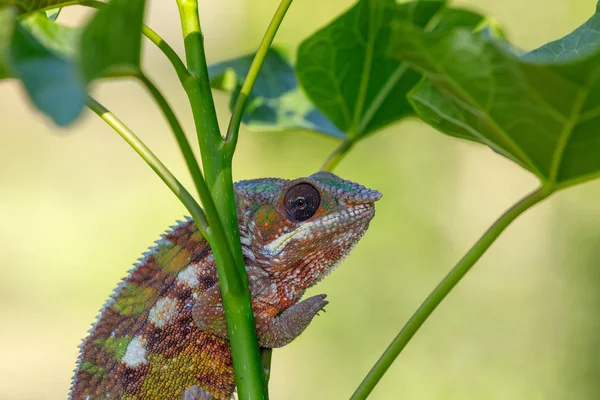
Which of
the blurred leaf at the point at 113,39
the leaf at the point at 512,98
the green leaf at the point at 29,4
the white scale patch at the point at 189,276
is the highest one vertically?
the leaf at the point at 512,98

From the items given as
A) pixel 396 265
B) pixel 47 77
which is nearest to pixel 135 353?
pixel 47 77

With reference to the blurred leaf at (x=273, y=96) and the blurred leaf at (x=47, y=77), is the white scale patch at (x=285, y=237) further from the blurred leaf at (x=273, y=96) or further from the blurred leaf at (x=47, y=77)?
the blurred leaf at (x=47, y=77)

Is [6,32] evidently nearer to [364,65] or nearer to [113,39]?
[113,39]

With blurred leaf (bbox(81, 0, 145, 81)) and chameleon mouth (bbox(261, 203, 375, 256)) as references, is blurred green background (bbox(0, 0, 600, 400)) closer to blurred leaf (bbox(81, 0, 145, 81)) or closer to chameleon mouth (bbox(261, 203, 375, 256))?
chameleon mouth (bbox(261, 203, 375, 256))

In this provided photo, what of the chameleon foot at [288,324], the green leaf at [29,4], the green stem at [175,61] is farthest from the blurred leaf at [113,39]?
the chameleon foot at [288,324]

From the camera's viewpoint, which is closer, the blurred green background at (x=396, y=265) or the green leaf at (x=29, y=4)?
the green leaf at (x=29, y=4)

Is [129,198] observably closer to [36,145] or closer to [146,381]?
[36,145]
